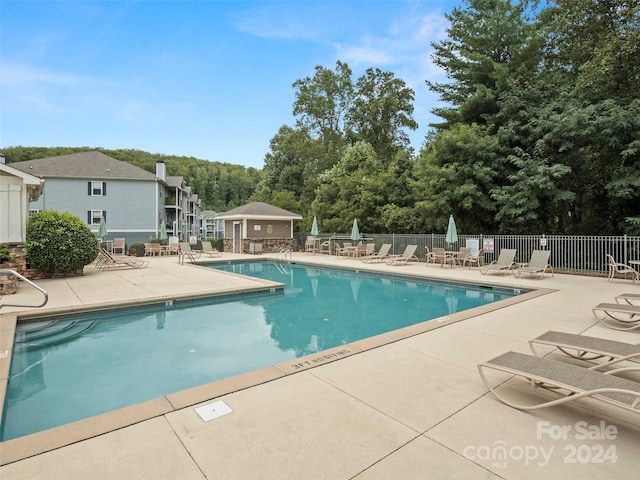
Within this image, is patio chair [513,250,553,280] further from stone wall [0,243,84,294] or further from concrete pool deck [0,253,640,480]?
stone wall [0,243,84,294]

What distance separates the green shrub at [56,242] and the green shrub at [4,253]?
769 mm

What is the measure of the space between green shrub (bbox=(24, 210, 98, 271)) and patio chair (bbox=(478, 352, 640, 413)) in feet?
38.2

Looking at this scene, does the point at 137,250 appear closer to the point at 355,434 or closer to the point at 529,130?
the point at 529,130

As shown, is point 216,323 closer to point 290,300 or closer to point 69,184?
point 290,300

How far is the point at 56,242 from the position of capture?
10.2 m

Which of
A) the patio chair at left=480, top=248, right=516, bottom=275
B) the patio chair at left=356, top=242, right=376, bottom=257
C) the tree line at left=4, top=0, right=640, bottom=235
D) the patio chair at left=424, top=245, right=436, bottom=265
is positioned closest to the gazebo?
the tree line at left=4, top=0, right=640, bottom=235

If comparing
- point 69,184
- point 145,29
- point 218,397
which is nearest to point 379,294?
point 218,397

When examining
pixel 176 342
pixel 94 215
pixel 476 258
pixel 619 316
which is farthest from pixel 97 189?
pixel 619 316

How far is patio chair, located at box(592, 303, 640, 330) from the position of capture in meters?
5.00

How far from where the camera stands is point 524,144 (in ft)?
49.5

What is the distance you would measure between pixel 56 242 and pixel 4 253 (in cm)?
138

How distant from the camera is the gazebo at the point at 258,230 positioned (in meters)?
22.5

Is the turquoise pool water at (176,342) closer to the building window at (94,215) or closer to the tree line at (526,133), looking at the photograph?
the tree line at (526,133)

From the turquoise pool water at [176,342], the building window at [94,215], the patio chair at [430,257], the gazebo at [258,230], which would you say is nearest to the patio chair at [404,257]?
the patio chair at [430,257]
